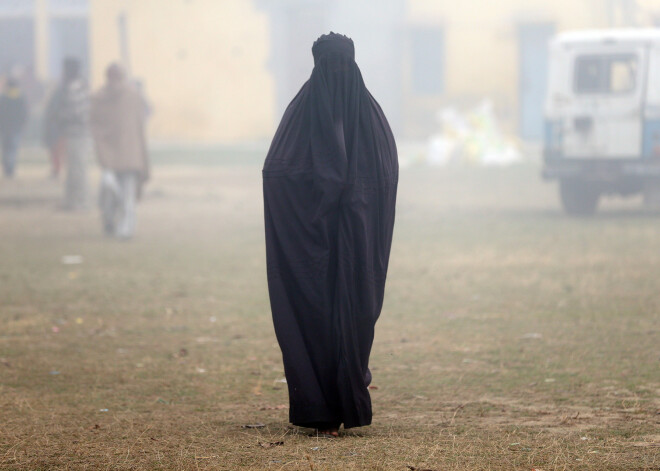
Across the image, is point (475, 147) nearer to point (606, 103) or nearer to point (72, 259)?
point (606, 103)

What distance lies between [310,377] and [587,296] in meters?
5.02

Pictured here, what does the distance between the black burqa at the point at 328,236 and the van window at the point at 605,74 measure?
11494 millimetres

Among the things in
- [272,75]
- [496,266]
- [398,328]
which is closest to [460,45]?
[272,75]

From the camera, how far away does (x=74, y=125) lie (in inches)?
673

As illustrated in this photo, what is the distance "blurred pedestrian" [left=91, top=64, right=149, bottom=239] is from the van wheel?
6.06 m

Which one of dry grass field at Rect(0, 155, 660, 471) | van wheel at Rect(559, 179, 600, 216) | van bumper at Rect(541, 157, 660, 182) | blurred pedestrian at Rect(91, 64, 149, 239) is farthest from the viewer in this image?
van wheel at Rect(559, 179, 600, 216)

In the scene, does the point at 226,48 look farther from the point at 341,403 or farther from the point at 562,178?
the point at 341,403

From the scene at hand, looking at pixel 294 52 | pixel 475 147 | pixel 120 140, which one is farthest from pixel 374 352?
pixel 294 52

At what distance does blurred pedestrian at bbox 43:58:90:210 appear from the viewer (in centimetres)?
1669

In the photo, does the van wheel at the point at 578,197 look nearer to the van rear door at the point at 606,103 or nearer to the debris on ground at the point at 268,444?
the van rear door at the point at 606,103

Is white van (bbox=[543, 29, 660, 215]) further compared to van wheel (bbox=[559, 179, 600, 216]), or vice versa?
van wheel (bbox=[559, 179, 600, 216])

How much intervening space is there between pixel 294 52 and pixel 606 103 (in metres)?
18.0

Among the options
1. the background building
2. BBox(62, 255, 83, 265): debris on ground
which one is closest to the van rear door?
BBox(62, 255, 83, 265): debris on ground

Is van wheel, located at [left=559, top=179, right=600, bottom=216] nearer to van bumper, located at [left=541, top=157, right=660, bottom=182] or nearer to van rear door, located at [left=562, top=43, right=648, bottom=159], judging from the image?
van bumper, located at [left=541, top=157, right=660, bottom=182]
